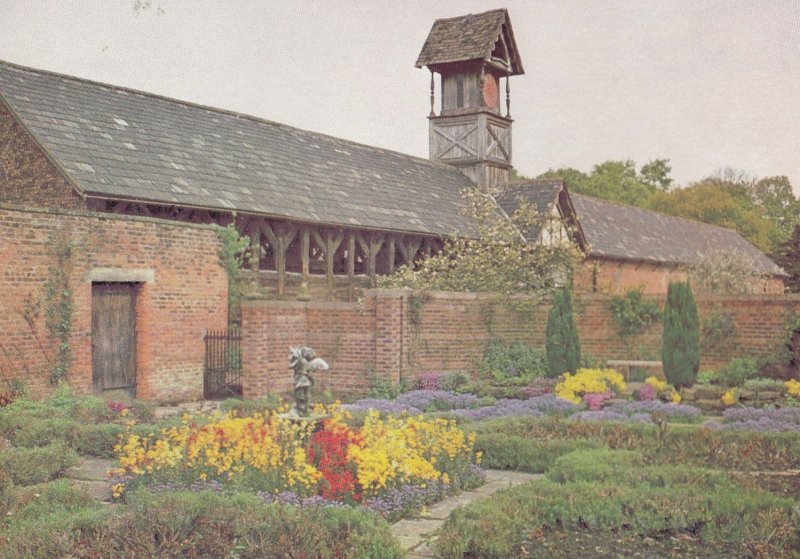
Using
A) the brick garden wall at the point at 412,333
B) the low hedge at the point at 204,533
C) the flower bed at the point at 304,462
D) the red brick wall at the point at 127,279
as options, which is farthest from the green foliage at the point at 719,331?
the low hedge at the point at 204,533

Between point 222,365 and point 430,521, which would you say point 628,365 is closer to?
point 222,365

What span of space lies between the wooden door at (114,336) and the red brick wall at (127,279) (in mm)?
164

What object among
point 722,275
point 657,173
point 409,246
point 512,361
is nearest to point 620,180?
point 657,173

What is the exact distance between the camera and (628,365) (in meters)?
19.5

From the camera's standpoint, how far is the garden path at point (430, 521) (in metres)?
7.54

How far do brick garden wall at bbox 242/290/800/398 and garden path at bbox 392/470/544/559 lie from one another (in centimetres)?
767

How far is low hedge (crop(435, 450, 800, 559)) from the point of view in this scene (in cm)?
723

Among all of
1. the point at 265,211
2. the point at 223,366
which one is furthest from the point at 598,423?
the point at 265,211

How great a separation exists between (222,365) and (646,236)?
3154 centimetres

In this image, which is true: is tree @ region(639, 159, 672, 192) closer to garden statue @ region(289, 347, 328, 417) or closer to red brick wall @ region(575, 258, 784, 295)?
red brick wall @ region(575, 258, 784, 295)

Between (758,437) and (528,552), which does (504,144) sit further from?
(528,552)

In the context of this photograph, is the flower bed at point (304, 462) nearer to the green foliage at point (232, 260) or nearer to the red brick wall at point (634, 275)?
the green foliage at point (232, 260)

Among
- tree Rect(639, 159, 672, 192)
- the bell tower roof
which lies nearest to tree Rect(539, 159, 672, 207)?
tree Rect(639, 159, 672, 192)

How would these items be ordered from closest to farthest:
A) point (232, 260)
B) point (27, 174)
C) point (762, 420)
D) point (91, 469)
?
point (91, 469), point (762, 420), point (27, 174), point (232, 260)
